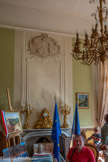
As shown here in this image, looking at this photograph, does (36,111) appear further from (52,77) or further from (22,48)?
(22,48)

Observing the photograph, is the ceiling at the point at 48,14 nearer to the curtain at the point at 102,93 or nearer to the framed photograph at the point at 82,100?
the curtain at the point at 102,93

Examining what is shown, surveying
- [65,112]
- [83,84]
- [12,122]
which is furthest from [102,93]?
[12,122]

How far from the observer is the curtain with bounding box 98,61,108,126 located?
6914mm

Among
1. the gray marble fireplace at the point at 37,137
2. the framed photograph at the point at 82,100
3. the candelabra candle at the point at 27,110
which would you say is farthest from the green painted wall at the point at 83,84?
the candelabra candle at the point at 27,110

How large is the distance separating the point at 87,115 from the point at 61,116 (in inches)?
41.7

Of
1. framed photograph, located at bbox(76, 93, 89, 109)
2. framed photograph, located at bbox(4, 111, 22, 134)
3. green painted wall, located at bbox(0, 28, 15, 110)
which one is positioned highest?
green painted wall, located at bbox(0, 28, 15, 110)

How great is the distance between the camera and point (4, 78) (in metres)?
6.18

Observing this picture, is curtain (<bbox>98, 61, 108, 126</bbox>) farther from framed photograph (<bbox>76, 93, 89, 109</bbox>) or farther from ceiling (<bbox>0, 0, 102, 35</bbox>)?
ceiling (<bbox>0, 0, 102, 35</bbox>)

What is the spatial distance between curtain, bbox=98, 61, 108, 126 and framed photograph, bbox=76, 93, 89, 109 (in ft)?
1.65

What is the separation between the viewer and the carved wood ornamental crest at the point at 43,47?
21.9 feet

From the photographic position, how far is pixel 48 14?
6961mm

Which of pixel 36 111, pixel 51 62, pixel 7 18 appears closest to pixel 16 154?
pixel 36 111

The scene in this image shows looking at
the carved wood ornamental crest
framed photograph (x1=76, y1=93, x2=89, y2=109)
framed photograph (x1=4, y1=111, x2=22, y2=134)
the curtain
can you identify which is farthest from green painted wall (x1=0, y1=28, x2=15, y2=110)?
the curtain

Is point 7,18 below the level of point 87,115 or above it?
above
